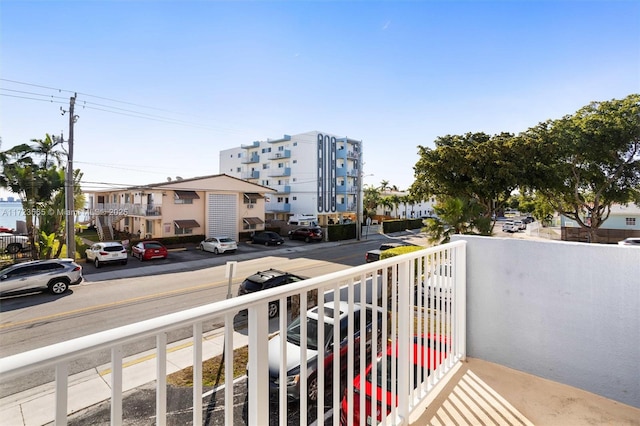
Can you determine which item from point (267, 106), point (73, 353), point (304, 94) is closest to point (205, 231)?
point (267, 106)

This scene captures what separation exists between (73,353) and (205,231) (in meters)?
26.9

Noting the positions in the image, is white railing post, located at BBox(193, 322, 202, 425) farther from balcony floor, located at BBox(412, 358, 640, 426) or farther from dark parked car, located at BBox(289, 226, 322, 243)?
dark parked car, located at BBox(289, 226, 322, 243)

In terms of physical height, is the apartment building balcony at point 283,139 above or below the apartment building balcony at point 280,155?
above

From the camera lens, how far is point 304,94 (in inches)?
601

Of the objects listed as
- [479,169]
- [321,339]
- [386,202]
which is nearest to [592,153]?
[479,169]

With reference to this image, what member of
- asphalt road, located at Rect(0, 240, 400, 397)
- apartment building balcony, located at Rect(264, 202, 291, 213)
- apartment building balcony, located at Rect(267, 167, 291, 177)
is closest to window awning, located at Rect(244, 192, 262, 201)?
asphalt road, located at Rect(0, 240, 400, 397)

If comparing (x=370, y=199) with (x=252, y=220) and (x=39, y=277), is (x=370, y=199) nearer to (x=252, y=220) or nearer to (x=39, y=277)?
(x=252, y=220)

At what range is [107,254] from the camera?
17.4m

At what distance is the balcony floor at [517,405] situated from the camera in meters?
2.61

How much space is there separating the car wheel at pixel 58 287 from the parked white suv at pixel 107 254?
15.7 feet

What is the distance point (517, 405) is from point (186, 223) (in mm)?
25372

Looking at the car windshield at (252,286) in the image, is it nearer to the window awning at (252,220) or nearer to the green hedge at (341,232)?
the window awning at (252,220)

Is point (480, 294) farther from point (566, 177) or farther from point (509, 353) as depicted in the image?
point (566, 177)

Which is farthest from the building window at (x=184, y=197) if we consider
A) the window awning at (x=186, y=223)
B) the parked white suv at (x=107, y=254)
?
the parked white suv at (x=107, y=254)
